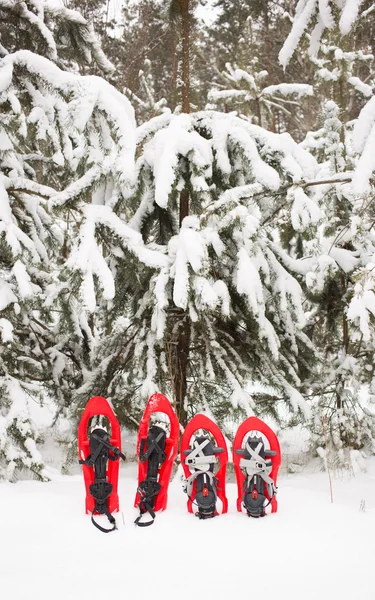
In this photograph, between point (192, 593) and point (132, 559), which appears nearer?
point (192, 593)

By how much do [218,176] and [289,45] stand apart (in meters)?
1.27

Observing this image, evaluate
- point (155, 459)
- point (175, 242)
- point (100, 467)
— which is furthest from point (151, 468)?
point (175, 242)

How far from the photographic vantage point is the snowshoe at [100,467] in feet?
10.8

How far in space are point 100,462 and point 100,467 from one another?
0.11 feet

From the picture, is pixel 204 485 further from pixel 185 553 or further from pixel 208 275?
pixel 208 275

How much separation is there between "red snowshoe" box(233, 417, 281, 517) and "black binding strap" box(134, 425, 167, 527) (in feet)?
1.77

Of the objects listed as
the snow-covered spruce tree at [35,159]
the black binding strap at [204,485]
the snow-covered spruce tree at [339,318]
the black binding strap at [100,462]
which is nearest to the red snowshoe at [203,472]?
the black binding strap at [204,485]

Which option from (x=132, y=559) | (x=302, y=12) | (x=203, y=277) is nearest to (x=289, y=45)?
(x=302, y=12)

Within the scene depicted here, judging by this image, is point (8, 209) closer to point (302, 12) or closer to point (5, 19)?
point (5, 19)

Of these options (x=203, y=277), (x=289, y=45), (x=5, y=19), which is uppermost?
(x=5, y=19)

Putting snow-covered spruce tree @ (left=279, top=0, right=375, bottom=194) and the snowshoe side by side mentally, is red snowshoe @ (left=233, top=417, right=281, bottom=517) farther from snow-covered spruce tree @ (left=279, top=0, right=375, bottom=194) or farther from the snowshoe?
snow-covered spruce tree @ (left=279, top=0, right=375, bottom=194)

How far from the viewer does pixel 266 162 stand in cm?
468

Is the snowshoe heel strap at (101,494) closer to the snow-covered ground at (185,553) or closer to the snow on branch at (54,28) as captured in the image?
the snow-covered ground at (185,553)

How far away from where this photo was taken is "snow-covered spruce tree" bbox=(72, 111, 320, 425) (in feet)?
13.5
